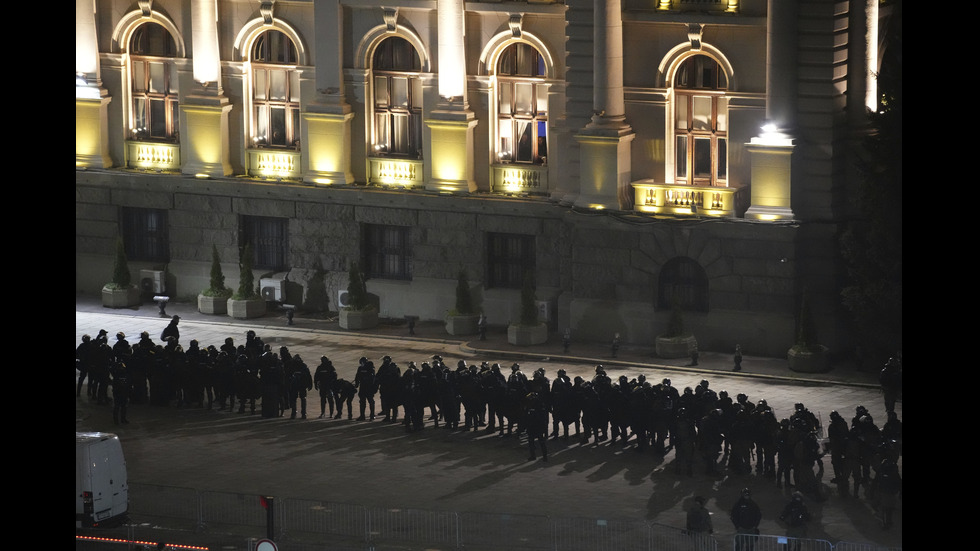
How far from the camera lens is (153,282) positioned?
180 feet

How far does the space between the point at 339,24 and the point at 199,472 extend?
16.9 metres

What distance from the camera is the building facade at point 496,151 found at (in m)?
46.8

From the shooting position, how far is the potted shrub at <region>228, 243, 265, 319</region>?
5259cm

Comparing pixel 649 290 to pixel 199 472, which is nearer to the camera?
pixel 199 472

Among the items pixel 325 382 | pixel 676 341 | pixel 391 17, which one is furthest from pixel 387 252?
pixel 325 382

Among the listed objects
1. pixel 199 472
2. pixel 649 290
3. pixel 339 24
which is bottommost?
pixel 199 472

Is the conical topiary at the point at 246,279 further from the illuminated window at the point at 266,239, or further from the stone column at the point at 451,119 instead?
the stone column at the point at 451,119

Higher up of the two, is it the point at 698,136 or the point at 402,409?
the point at 698,136

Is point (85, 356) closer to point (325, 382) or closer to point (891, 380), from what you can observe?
point (325, 382)

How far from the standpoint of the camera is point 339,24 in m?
51.6
